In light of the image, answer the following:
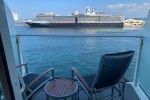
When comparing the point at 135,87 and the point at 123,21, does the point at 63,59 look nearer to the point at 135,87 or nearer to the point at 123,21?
the point at 135,87

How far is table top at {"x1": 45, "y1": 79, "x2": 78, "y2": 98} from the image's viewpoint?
1.89m

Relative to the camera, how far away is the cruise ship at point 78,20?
23.6 meters

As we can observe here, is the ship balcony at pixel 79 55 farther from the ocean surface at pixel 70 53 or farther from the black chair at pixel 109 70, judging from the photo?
the black chair at pixel 109 70

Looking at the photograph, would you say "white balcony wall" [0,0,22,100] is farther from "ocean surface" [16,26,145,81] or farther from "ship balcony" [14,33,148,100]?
"ocean surface" [16,26,145,81]

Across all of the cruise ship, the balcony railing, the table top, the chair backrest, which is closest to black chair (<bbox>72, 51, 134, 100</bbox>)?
the chair backrest

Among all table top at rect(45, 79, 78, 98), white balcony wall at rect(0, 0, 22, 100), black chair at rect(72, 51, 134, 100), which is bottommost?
table top at rect(45, 79, 78, 98)

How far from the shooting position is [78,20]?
80.1 feet

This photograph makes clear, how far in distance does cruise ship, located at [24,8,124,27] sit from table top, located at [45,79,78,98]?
2136cm

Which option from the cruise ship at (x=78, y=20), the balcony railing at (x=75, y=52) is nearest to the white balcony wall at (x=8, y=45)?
the balcony railing at (x=75, y=52)

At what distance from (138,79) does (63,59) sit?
1.74 meters

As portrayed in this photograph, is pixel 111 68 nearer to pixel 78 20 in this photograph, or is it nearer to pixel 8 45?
pixel 8 45

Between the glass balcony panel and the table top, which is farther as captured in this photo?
the glass balcony panel

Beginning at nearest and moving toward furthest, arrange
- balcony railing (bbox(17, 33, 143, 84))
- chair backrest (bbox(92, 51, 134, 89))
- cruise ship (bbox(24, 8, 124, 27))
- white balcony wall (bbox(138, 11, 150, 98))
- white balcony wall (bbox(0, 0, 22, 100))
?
white balcony wall (bbox(0, 0, 22, 100)) < chair backrest (bbox(92, 51, 134, 89)) < white balcony wall (bbox(138, 11, 150, 98)) < balcony railing (bbox(17, 33, 143, 84)) < cruise ship (bbox(24, 8, 124, 27))

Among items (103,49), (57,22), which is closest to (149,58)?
(103,49)
